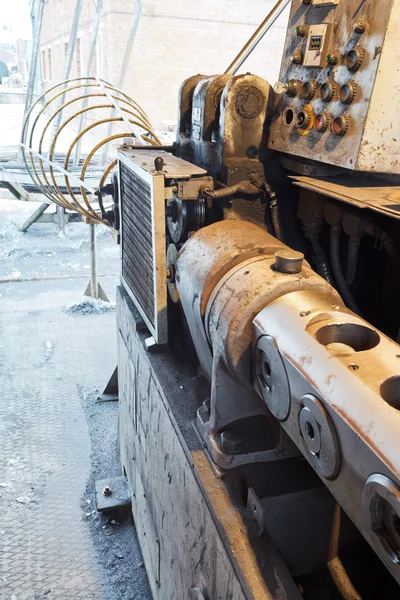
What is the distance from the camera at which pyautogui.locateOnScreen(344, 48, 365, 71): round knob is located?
119 cm

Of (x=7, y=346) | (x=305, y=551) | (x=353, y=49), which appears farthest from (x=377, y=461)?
(x=7, y=346)

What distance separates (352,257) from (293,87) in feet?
1.62

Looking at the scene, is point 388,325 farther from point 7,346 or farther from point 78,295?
point 78,295

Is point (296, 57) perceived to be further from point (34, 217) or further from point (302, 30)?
point (34, 217)

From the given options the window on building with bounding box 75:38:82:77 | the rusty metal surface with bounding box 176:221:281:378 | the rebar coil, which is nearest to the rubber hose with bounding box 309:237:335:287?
the rusty metal surface with bounding box 176:221:281:378

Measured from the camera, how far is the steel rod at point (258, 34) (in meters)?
1.83

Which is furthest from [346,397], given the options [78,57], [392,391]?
[78,57]

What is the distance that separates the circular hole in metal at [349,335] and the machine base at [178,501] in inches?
16.3

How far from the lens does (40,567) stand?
76.0 inches

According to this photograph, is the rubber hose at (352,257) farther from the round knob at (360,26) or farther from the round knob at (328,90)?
the round knob at (360,26)

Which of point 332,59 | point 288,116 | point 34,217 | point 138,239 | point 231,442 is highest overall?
point 332,59

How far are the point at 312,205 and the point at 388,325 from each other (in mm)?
414

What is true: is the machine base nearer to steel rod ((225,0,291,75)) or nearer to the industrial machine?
the industrial machine

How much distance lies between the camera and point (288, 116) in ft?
4.84
